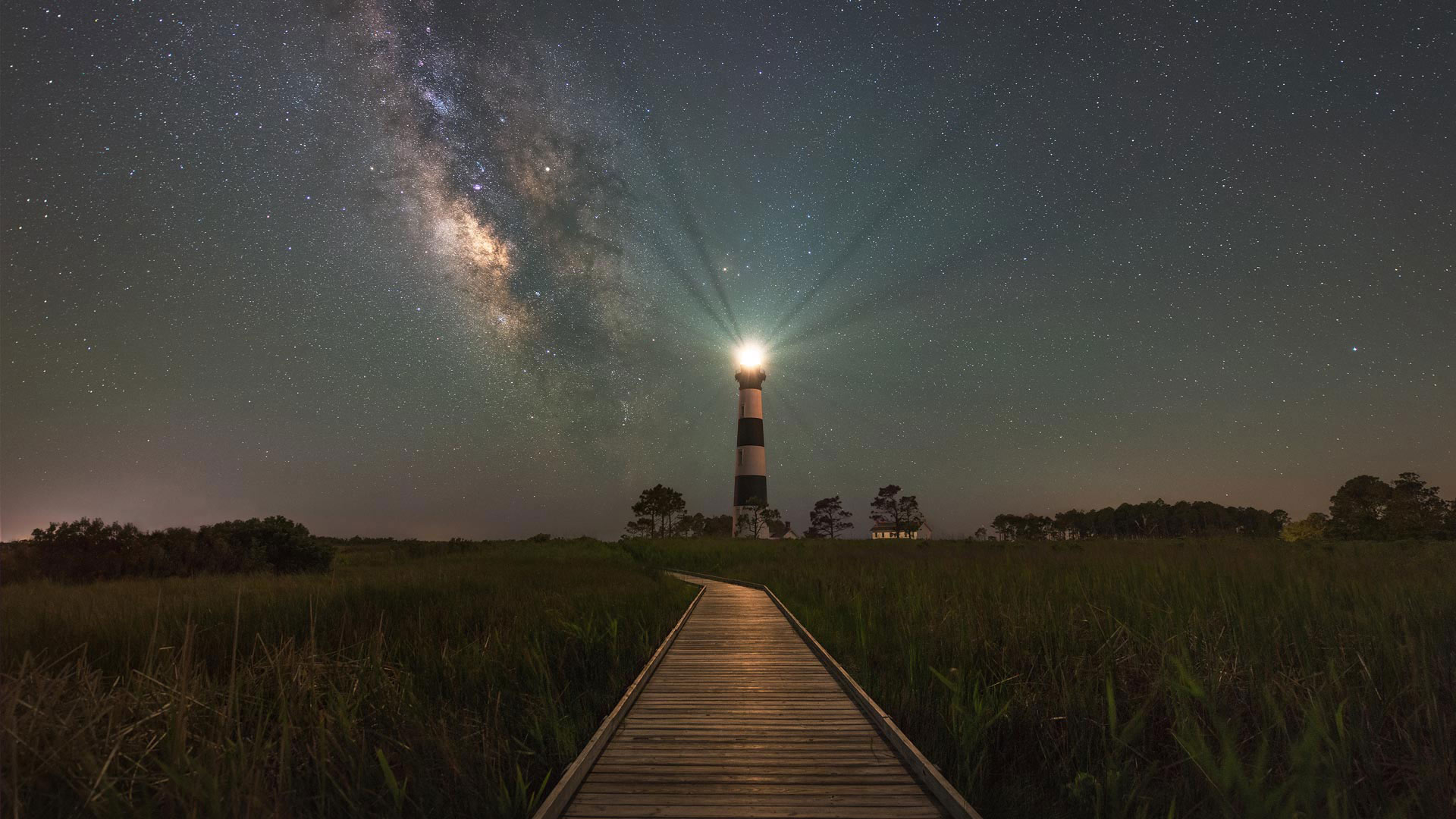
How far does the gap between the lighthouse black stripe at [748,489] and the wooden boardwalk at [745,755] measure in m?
40.7

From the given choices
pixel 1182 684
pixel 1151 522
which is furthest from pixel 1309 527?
pixel 1182 684

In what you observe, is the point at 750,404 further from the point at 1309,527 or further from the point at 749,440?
the point at 1309,527

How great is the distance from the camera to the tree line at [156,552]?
16.2 meters

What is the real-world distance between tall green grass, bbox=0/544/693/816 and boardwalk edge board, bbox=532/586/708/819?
0.69 ft

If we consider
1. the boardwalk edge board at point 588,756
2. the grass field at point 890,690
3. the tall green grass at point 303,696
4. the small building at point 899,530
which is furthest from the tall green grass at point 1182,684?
the small building at point 899,530

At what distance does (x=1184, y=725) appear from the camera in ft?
15.1

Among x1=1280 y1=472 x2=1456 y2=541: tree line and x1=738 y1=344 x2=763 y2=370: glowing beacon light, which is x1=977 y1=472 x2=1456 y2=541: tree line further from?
x1=738 y1=344 x2=763 y2=370: glowing beacon light

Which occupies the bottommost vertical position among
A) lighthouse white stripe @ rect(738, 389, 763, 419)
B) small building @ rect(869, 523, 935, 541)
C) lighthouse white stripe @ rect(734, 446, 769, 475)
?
small building @ rect(869, 523, 935, 541)

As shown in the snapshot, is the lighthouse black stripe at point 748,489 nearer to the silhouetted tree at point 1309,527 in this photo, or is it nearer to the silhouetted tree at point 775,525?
the silhouetted tree at point 775,525

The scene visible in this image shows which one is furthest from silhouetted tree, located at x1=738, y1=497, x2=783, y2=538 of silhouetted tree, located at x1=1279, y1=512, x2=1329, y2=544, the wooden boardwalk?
the wooden boardwalk

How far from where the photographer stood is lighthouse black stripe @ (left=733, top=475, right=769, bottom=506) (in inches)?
1934

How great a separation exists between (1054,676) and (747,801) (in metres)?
3.58

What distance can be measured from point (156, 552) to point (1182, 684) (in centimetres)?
2287

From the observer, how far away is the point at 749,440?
5134cm
